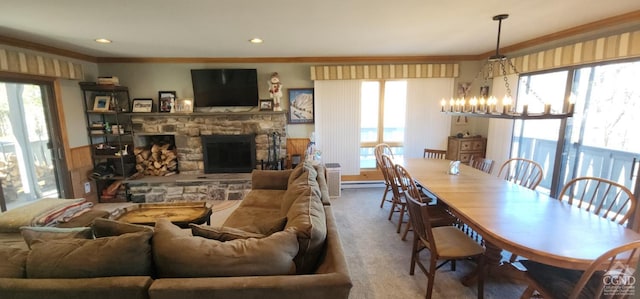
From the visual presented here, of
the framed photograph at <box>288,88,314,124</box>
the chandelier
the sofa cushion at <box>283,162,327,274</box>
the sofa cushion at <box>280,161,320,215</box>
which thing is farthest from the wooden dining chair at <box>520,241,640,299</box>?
the framed photograph at <box>288,88,314,124</box>

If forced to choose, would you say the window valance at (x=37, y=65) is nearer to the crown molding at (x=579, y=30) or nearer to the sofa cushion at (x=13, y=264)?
the sofa cushion at (x=13, y=264)

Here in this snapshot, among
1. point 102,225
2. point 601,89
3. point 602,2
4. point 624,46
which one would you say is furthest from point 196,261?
point 601,89

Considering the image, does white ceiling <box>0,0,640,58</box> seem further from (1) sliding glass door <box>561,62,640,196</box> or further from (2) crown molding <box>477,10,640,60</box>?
(1) sliding glass door <box>561,62,640,196</box>

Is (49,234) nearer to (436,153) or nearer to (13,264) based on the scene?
(13,264)

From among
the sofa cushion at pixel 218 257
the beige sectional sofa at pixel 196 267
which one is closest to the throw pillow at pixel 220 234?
the beige sectional sofa at pixel 196 267

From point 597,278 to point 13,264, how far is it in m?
3.06

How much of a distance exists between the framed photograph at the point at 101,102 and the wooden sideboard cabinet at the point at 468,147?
18.7 ft

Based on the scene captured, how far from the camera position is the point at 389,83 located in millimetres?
4758

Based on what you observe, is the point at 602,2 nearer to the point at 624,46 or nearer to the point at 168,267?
the point at 624,46

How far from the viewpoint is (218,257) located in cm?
131

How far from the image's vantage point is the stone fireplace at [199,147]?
4.29 m

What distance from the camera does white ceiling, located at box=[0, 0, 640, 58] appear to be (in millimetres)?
2145

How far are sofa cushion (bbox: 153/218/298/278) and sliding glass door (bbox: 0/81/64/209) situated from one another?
132 inches

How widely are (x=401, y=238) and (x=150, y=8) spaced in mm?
3248
